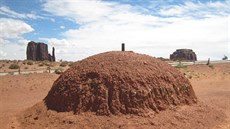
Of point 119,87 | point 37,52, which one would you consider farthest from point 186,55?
point 119,87

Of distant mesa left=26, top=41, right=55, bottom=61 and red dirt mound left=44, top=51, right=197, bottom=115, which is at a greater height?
distant mesa left=26, top=41, right=55, bottom=61

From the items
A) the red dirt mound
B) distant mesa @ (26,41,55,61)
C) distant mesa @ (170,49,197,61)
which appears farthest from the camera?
distant mesa @ (170,49,197,61)

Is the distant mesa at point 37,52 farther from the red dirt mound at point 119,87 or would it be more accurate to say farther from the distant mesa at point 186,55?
Result: the red dirt mound at point 119,87

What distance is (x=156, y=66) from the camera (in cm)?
1398

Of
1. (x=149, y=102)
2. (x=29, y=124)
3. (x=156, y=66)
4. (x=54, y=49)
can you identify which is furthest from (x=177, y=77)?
(x=54, y=49)

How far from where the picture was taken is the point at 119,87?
1252cm

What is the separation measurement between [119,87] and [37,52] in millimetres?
49346

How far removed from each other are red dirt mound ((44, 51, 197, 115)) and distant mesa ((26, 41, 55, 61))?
4619 centimetres

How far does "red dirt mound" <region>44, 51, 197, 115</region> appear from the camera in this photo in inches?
484

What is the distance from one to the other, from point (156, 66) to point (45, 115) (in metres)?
4.69

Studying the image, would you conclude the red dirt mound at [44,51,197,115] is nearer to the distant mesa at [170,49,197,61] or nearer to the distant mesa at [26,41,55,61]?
the distant mesa at [26,41,55,61]

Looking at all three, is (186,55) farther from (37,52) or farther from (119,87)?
(119,87)

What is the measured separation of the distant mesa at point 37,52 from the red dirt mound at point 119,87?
1818 inches

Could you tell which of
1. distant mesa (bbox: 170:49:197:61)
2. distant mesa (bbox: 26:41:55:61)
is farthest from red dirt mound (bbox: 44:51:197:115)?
distant mesa (bbox: 170:49:197:61)
